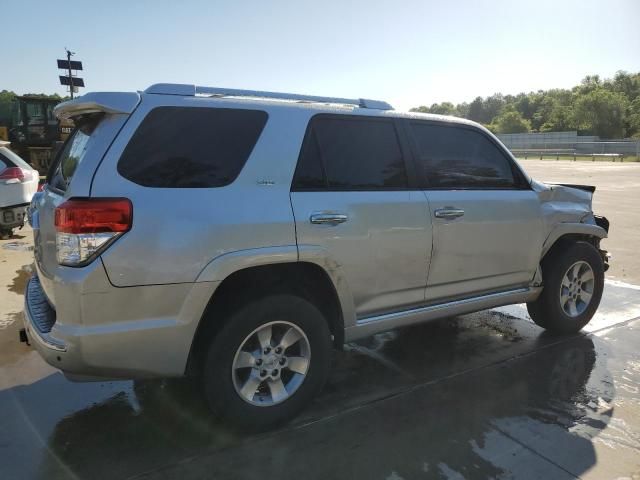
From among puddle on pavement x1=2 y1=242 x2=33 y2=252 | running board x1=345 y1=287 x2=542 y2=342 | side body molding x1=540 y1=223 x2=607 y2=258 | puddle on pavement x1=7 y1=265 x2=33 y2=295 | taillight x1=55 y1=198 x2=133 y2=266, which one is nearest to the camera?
taillight x1=55 y1=198 x2=133 y2=266

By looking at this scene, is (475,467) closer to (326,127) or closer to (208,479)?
(208,479)

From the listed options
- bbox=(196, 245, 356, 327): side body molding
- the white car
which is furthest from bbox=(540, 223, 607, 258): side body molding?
the white car

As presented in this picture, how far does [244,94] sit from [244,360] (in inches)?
62.6

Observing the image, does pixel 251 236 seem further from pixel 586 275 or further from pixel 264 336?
pixel 586 275

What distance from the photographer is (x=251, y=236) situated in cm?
273

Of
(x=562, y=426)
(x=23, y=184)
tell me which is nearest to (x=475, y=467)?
(x=562, y=426)

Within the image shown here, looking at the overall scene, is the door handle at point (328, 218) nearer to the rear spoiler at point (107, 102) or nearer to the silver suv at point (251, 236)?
the silver suv at point (251, 236)

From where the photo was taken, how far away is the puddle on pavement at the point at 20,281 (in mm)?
5695

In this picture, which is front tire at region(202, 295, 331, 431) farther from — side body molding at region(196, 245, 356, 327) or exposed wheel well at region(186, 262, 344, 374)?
side body molding at region(196, 245, 356, 327)

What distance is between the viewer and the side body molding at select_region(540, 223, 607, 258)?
13.9ft

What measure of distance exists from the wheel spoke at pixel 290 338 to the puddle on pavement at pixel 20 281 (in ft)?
12.9

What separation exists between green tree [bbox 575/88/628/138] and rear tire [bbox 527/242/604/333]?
94075 mm

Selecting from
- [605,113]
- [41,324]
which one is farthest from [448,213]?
[605,113]

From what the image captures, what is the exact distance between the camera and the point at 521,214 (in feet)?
13.1
